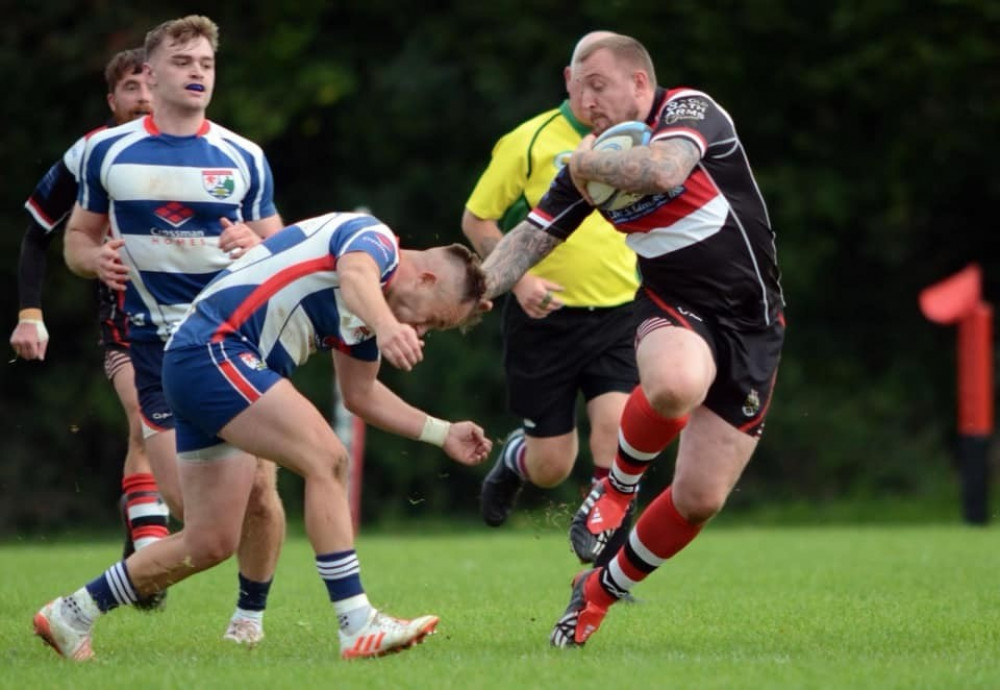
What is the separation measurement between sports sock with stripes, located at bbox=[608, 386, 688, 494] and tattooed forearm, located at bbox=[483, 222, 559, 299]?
618 mm

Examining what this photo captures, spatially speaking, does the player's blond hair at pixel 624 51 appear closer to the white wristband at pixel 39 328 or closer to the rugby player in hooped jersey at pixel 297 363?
the rugby player in hooped jersey at pixel 297 363

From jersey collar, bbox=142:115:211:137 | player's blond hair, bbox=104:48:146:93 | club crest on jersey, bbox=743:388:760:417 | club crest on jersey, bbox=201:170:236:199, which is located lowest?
club crest on jersey, bbox=743:388:760:417

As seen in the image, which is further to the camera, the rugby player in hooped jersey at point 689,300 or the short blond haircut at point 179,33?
the short blond haircut at point 179,33

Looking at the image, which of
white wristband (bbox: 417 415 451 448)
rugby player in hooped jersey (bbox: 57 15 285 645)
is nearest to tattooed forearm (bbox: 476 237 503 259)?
rugby player in hooped jersey (bbox: 57 15 285 645)

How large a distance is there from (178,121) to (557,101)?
38.0ft

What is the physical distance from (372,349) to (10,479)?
13.2 meters

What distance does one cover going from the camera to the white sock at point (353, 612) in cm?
550

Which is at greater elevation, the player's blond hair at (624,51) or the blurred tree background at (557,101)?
the player's blond hair at (624,51)

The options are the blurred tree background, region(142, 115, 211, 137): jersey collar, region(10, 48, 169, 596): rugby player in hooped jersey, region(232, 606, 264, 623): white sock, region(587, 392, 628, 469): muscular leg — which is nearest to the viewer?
region(232, 606, 264, 623): white sock

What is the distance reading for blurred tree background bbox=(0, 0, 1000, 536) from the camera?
1797 cm

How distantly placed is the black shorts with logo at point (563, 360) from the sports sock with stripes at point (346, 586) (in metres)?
3.15

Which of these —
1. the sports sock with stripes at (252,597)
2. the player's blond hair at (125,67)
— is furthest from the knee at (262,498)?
the player's blond hair at (125,67)

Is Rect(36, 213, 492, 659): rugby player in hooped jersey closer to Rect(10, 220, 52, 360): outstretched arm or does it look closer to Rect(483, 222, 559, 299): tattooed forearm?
Rect(483, 222, 559, 299): tattooed forearm

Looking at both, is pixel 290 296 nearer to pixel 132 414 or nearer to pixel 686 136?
pixel 686 136
